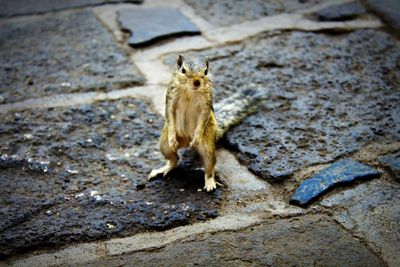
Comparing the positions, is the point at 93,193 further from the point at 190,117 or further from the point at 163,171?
the point at 190,117

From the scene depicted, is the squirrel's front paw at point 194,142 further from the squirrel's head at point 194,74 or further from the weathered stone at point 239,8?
the weathered stone at point 239,8

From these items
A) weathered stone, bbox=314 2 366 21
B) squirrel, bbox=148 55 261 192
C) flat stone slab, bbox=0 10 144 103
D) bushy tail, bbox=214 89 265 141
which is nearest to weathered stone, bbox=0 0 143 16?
flat stone slab, bbox=0 10 144 103

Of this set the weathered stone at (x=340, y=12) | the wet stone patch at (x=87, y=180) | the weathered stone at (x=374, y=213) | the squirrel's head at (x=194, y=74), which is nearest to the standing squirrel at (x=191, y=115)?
the squirrel's head at (x=194, y=74)

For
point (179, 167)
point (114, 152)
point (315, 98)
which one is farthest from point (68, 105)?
point (315, 98)

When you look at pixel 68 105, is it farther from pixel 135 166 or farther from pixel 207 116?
pixel 207 116

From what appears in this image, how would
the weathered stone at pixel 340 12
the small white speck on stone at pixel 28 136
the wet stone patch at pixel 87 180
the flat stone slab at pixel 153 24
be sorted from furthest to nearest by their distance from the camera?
1. the weathered stone at pixel 340 12
2. the flat stone slab at pixel 153 24
3. the small white speck on stone at pixel 28 136
4. the wet stone patch at pixel 87 180

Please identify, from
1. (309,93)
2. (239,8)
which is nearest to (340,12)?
(239,8)
